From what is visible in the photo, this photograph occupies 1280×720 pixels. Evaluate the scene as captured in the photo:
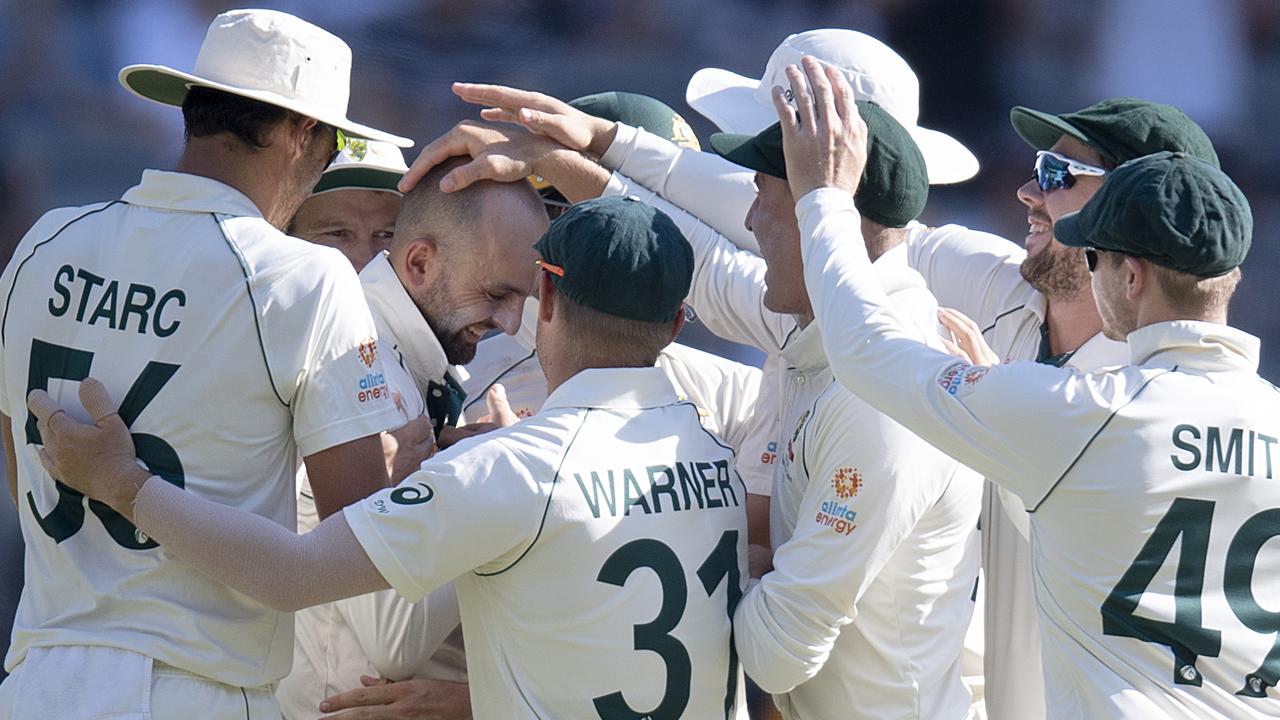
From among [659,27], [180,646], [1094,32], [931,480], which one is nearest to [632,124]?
[931,480]

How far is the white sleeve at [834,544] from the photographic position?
2.60m

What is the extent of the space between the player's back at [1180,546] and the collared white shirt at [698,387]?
3.48 ft

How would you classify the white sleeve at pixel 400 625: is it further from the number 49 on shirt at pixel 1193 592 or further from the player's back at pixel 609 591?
the number 49 on shirt at pixel 1193 592

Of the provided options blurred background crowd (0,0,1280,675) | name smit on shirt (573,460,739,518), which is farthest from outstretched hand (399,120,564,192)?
blurred background crowd (0,0,1280,675)

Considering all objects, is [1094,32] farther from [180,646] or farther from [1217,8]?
[180,646]

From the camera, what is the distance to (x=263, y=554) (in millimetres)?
2475

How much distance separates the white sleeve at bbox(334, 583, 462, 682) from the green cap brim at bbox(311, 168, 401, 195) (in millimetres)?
1373

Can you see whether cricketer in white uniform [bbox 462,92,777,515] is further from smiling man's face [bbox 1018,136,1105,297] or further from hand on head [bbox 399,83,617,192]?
smiling man's face [bbox 1018,136,1105,297]

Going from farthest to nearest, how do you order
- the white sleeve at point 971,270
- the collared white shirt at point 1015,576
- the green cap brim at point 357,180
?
the green cap brim at point 357,180, the white sleeve at point 971,270, the collared white shirt at point 1015,576

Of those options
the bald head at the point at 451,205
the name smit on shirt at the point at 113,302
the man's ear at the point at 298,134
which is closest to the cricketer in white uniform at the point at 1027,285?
the bald head at the point at 451,205

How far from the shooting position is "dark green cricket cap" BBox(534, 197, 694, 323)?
2678 millimetres

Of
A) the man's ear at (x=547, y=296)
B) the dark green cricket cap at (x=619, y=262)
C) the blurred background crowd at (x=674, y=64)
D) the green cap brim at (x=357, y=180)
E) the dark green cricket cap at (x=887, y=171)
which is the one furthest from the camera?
the blurred background crowd at (x=674, y=64)

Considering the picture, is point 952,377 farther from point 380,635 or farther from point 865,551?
point 380,635

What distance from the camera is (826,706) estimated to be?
2.84 meters
